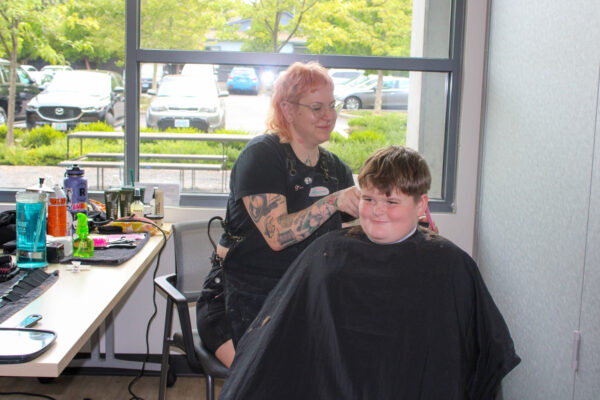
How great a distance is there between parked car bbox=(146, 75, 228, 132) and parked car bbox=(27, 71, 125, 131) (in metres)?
0.18

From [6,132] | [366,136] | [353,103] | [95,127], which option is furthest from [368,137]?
[6,132]

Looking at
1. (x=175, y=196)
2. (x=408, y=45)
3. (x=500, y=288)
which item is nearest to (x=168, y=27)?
(x=175, y=196)

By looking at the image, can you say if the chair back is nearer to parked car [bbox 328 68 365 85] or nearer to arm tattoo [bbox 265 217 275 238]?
arm tattoo [bbox 265 217 275 238]

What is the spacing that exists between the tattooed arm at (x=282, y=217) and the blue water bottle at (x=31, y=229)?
2.22 feet

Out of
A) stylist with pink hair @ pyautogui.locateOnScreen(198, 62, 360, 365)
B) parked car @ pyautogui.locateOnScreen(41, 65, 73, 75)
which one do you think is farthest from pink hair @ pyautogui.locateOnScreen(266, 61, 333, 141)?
parked car @ pyautogui.locateOnScreen(41, 65, 73, 75)

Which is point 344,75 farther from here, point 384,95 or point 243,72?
point 243,72

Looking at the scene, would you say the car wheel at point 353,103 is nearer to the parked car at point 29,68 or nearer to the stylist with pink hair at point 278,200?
the stylist with pink hair at point 278,200

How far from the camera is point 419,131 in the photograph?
3.27 metres

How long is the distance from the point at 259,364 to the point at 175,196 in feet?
5.64

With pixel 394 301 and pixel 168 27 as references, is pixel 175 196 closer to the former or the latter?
pixel 168 27

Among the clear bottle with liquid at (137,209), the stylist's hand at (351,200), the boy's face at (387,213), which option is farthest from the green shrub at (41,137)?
the boy's face at (387,213)

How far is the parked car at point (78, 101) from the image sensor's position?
311cm

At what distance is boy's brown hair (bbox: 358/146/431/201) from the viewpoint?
1.58m

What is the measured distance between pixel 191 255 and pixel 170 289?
1.02 feet
